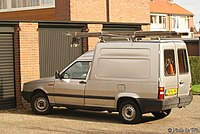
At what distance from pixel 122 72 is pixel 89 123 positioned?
1664mm

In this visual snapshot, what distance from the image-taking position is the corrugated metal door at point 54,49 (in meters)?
18.0

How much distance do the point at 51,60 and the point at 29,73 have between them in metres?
1.15

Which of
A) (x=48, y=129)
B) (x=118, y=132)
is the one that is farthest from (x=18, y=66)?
(x=118, y=132)

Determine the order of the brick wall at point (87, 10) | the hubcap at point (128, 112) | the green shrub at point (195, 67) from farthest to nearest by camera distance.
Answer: the brick wall at point (87, 10) → the green shrub at point (195, 67) → the hubcap at point (128, 112)

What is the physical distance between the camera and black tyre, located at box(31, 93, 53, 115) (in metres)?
15.4

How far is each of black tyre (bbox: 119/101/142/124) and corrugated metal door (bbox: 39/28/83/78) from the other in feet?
16.6

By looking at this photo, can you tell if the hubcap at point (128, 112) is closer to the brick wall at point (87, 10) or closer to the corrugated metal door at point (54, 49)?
the corrugated metal door at point (54, 49)

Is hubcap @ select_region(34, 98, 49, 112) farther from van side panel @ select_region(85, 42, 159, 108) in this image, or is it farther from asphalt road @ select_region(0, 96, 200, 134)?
van side panel @ select_region(85, 42, 159, 108)

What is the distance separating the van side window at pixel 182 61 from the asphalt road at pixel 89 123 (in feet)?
4.59

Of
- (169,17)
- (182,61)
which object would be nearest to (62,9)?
(182,61)

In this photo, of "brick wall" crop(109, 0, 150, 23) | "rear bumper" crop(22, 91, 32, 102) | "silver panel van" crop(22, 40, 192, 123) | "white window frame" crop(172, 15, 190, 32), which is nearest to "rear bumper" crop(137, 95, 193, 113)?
"silver panel van" crop(22, 40, 192, 123)

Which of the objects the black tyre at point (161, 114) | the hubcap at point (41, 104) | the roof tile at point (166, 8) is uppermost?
the roof tile at point (166, 8)

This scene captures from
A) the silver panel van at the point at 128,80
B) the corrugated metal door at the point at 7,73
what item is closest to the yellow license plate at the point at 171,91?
the silver panel van at the point at 128,80

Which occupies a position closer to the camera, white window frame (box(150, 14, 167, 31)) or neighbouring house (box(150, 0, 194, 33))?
white window frame (box(150, 14, 167, 31))
